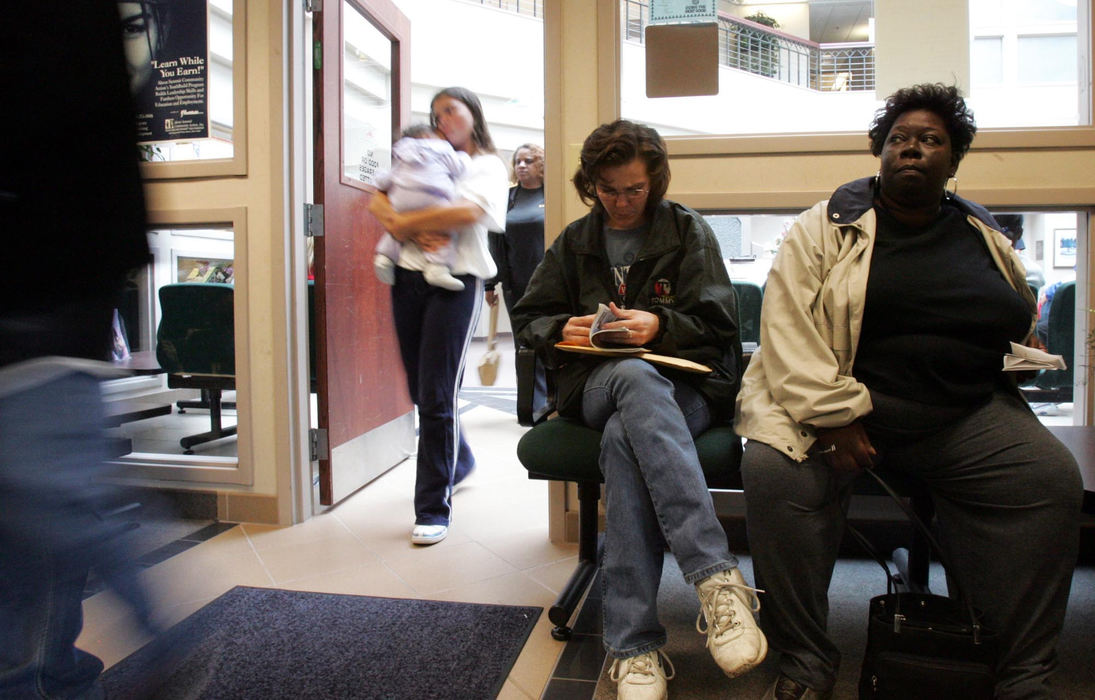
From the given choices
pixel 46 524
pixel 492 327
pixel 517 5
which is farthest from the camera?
pixel 517 5

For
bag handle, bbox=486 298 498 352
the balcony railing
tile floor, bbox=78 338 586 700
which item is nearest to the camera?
tile floor, bbox=78 338 586 700

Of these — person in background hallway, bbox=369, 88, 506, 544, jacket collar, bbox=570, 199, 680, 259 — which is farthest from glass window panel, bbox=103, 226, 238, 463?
jacket collar, bbox=570, 199, 680, 259

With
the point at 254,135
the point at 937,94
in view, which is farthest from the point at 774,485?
the point at 254,135

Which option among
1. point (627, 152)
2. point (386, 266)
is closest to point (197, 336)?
point (386, 266)

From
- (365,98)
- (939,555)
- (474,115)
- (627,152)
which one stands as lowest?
(939,555)

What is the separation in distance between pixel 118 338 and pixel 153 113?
2.07m

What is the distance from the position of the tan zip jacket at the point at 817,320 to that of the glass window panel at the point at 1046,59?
0.84 meters

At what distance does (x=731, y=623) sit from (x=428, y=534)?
1280mm

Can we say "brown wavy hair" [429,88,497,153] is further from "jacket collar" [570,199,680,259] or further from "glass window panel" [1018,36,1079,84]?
"glass window panel" [1018,36,1079,84]

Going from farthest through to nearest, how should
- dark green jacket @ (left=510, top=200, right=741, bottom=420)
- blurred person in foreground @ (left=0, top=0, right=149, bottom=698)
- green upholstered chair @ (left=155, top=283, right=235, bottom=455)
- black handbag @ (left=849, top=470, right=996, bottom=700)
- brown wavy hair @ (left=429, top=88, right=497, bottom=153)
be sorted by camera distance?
green upholstered chair @ (left=155, top=283, right=235, bottom=455) < brown wavy hair @ (left=429, top=88, right=497, bottom=153) < dark green jacket @ (left=510, top=200, right=741, bottom=420) < black handbag @ (left=849, top=470, right=996, bottom=700) < blurred person in foreground @ (left=0, top=0, right=149, bottom=698)

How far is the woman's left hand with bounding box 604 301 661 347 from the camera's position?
1.67 m

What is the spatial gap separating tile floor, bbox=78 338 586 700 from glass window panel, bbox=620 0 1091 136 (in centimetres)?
139

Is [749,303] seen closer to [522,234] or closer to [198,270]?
[522,234]

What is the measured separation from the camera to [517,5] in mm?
9680
